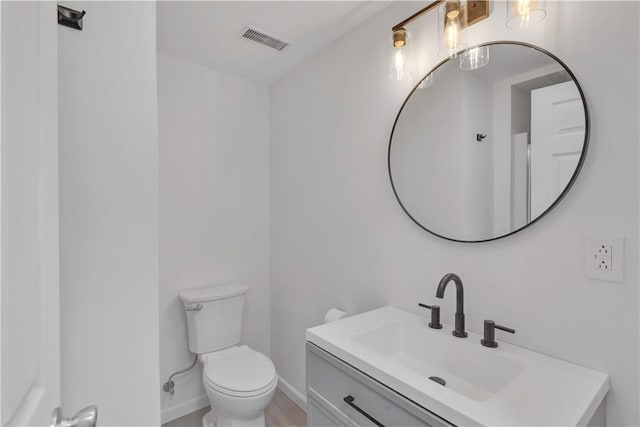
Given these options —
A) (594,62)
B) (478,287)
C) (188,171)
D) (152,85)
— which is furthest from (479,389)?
(188,171)

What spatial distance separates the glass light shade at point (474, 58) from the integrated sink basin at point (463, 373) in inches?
41.3

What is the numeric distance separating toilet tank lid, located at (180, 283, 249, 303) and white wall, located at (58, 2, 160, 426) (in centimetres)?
95

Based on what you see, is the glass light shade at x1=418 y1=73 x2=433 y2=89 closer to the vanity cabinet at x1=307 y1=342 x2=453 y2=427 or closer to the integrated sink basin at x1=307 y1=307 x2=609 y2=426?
the integrated sink basin at x1=307 y1=307 x2=609 y2=426

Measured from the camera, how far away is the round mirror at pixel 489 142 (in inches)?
42.5

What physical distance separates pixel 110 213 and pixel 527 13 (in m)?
1.49

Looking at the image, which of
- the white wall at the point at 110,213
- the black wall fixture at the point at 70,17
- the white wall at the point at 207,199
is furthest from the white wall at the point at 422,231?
the black wall fixture at the point at 70,17

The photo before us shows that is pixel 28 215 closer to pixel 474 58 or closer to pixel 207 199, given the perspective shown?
pixel 474 58

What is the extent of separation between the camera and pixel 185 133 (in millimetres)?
2156

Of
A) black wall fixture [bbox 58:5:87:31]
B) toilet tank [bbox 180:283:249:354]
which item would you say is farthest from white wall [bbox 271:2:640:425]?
black wall fixture [bbox 58:5:87:31]

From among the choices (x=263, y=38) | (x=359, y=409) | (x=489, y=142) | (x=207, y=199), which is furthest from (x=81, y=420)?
(x=263, y=38)


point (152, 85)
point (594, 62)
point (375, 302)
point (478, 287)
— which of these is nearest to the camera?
point (594, 62)

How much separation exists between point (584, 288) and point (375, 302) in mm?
898

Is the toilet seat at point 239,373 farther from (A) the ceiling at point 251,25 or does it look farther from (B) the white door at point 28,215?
(A) the ceiling at point 251,25

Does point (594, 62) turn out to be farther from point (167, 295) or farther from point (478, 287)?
point (167, 295)
